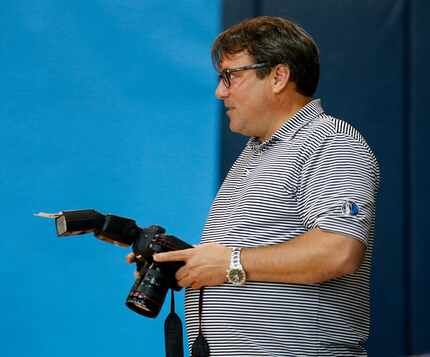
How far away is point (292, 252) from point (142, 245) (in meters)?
0.32

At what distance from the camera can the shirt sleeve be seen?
1760 millimetres

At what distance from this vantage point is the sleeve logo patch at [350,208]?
1759 mm

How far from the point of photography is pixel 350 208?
1763mm

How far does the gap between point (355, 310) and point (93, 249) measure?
849 mm

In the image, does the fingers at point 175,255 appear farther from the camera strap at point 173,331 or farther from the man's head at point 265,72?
the man's head at point 265,72

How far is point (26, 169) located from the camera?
2.42 m

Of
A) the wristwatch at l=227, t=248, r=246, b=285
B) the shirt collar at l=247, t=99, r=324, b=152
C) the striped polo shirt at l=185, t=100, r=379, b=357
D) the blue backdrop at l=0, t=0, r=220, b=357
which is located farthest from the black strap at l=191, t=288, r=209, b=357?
the blue backdrop at l=0, t=0, r=220, b=357

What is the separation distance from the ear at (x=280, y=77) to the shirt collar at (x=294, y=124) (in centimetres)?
7

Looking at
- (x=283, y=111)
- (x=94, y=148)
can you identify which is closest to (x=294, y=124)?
(x=283, y=111)

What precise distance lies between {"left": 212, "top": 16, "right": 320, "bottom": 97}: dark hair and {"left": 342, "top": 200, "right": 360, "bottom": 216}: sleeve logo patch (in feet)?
1.16

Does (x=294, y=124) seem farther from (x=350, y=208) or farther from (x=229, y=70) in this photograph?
(x=350, y=208)

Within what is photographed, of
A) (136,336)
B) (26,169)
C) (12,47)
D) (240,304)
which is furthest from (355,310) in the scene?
(12,47)

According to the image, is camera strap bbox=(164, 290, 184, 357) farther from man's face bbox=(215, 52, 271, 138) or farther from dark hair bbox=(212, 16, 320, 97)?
dark hair bbox=(212, 16, 320, 97)

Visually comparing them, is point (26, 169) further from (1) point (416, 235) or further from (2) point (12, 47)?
(1) point (416, 235)
